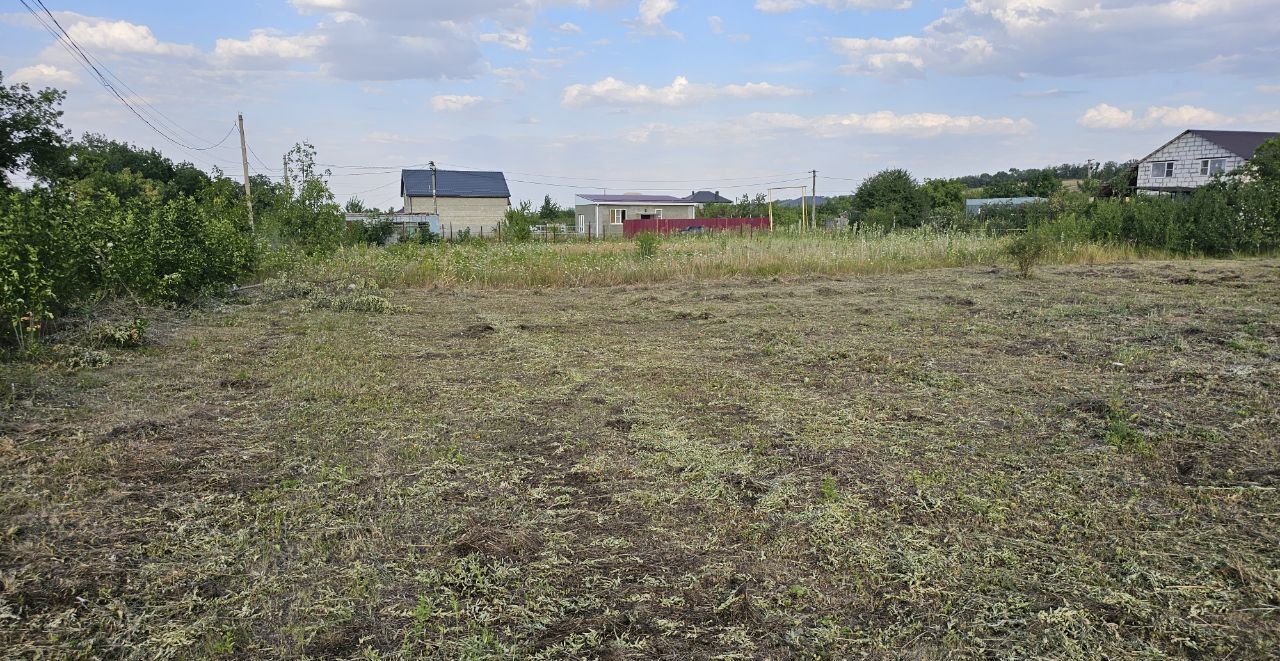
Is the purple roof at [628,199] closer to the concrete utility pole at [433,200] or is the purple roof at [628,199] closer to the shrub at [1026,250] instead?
the concrete utility pole at [433,200]

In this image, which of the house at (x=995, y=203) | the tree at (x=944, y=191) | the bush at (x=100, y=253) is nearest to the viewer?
the bush at (x=100, y=253)

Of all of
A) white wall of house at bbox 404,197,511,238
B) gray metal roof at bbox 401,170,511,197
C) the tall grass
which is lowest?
the tall grass

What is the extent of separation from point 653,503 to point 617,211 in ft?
138

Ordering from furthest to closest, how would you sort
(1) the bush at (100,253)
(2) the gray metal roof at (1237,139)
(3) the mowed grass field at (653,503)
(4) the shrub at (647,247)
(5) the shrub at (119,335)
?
1. (2) the gray metal roof at (1237,139)
2. (4) the shrub at (647,247)
3. (5) the shrub at (119,335)
4. (1) the bush at (100,253)
5. (3) the mowed grass field at (653,503)

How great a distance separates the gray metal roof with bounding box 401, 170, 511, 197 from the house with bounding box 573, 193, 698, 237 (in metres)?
5.20

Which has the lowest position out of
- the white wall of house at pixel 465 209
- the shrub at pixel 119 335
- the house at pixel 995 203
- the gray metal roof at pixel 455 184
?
the shrub at pixel 119 335

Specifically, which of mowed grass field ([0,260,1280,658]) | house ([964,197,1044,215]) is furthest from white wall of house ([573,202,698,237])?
mowed grass field ([0,260,1280,658])

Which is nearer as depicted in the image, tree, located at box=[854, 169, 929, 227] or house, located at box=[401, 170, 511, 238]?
tree, located at box=[854, 169, 929, 227]

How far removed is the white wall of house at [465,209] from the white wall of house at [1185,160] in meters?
A: 33.9

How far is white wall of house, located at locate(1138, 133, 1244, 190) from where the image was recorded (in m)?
34.5

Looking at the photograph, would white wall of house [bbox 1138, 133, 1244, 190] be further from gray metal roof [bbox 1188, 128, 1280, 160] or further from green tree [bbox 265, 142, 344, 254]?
green tree [bbox 265, 142, 344, 254]

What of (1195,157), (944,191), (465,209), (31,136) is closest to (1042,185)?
(944,191)

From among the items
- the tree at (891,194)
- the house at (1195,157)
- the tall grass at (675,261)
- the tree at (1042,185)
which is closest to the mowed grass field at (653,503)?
the tall grass at (675,261)

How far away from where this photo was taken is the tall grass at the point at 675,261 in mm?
12716
